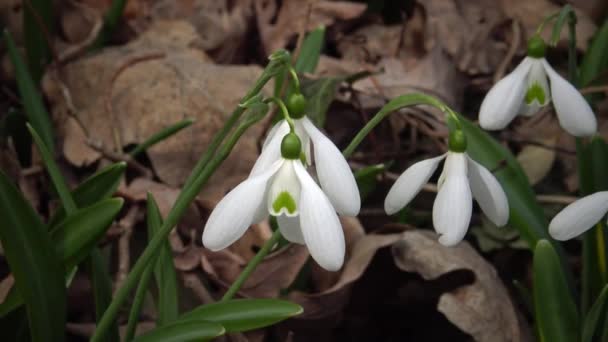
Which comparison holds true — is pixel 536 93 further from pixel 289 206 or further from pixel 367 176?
pixel 289 206

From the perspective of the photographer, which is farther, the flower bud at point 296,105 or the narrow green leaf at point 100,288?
the narrow green leaf at point 100,288

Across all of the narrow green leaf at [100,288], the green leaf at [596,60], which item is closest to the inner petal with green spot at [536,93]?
the green leaf at [596,60]

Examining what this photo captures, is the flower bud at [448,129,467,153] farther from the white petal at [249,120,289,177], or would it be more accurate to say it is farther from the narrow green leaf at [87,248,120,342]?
the narrow green leaf at [87,248,120,342]

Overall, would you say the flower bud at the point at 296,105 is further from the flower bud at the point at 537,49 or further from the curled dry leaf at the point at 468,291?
the curled dry leaf at the point at 468,291

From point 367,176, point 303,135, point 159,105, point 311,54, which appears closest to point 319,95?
point 311,54

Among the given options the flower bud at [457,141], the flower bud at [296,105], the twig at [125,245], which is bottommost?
the twig at [125,245]
